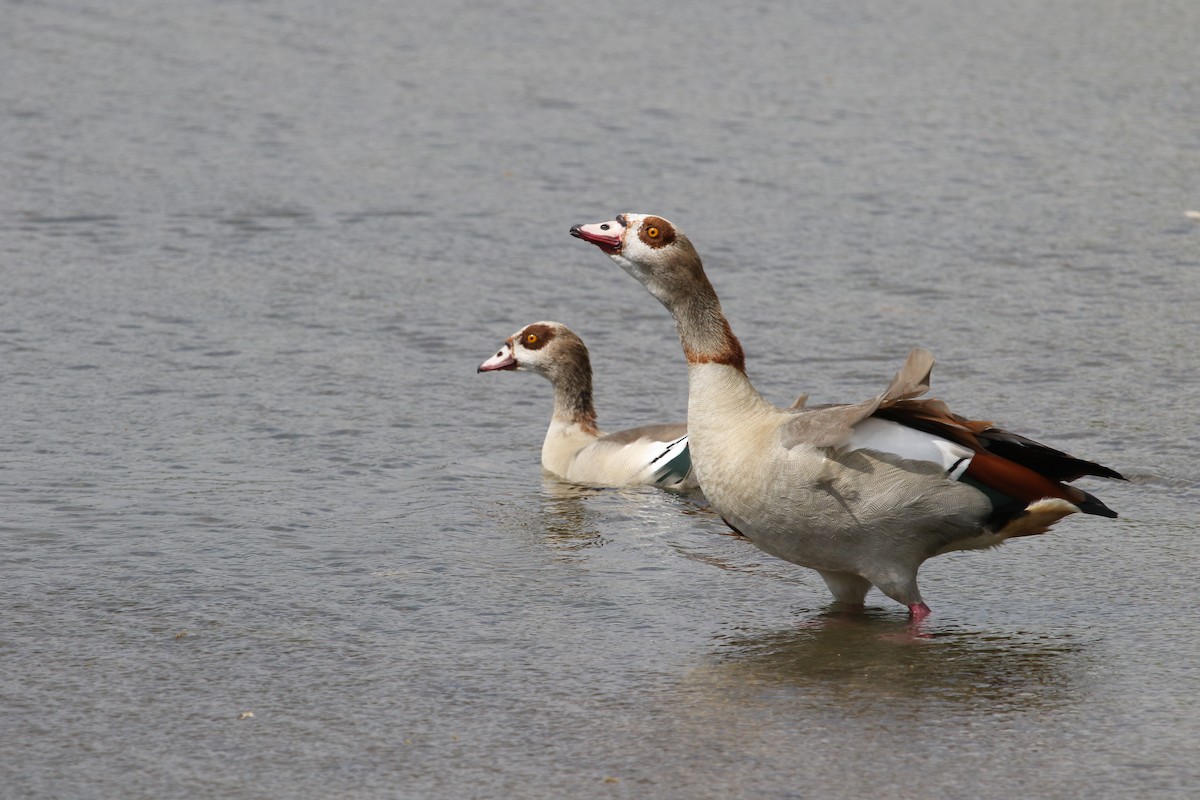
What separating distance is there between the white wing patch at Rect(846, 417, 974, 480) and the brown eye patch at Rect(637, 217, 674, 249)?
103 centimetres

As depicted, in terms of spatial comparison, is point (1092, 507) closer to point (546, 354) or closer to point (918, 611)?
point (918, 611)

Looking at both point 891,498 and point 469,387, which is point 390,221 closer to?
point 469,387

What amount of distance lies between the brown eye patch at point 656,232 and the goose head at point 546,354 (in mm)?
2849

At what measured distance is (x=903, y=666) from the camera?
5.81m

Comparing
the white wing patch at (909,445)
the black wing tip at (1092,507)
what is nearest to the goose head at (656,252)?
the white wing patch at (909,445)

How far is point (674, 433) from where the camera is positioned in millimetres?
8336

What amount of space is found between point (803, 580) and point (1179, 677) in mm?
1606

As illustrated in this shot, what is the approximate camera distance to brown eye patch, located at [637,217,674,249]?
21.5ft

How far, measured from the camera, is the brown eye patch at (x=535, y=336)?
9.44m

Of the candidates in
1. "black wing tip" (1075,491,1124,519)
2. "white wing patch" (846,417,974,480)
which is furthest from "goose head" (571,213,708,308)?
"black wing tip" (1075,491,1124,519)

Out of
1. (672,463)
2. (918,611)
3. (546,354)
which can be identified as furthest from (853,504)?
(546,354)

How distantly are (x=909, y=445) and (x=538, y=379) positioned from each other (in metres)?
5.26

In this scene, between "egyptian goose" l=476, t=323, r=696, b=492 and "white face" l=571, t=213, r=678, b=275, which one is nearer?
"white face" l=571, t=213, r=678, b=275

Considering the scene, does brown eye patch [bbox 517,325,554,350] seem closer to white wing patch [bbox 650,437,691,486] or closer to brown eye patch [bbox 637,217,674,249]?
white wing patch [bbox 650,437,691,486]
